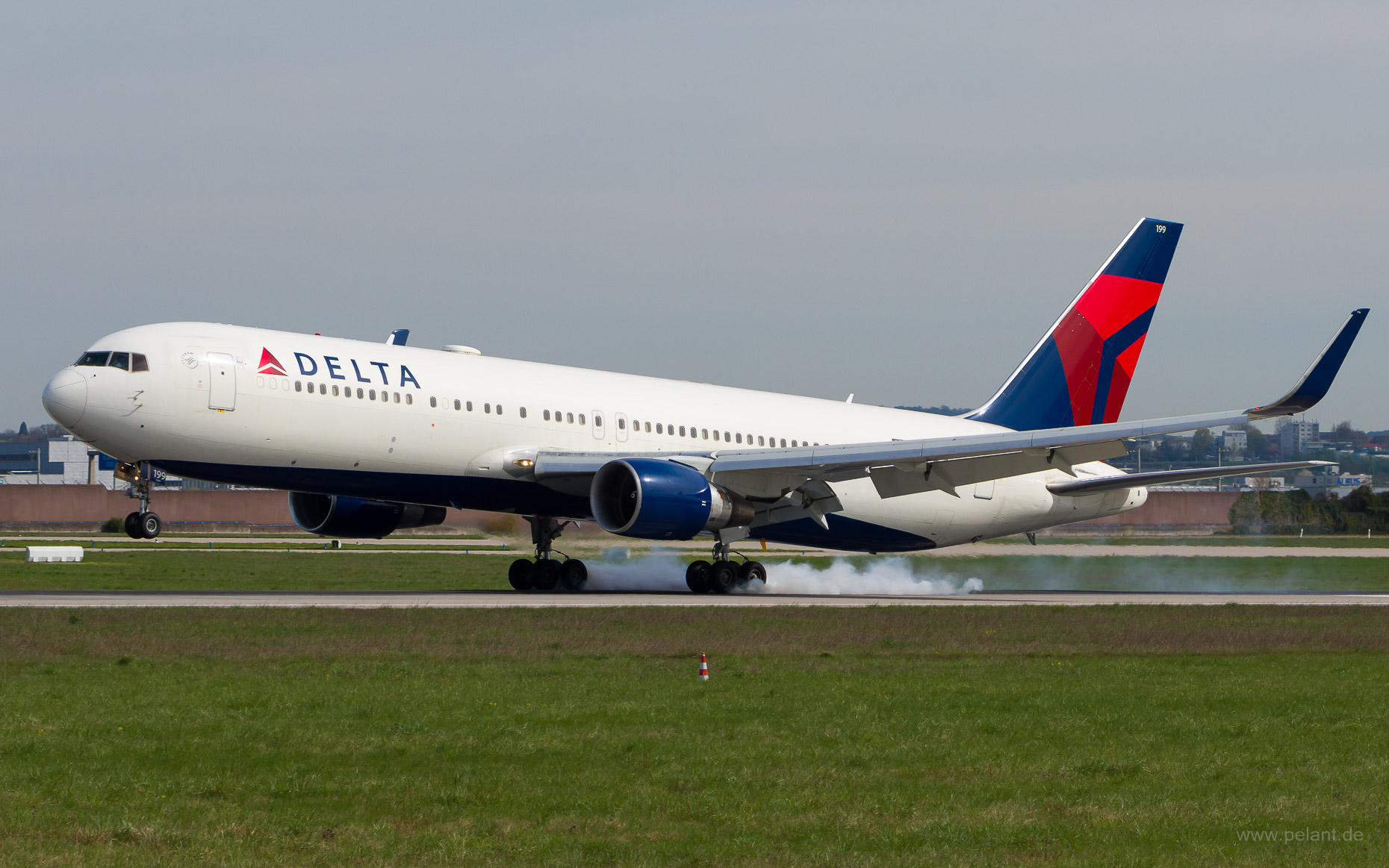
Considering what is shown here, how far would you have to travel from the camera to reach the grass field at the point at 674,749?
959 centimetres

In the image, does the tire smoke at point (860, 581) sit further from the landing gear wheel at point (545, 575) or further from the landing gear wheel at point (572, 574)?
the landing gear wheel at point (545, 575)

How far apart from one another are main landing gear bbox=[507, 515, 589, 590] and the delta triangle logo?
27.1 ft

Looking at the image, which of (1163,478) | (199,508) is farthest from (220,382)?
(199,508)

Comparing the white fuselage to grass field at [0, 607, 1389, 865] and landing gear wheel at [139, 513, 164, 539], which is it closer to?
landing gear wheel at [139, 513, 164, 539]

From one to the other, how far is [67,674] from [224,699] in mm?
3275

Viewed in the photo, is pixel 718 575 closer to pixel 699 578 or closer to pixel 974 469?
pixel 699 578

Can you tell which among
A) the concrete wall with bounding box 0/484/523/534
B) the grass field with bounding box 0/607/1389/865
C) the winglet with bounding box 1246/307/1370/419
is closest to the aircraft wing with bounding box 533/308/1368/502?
the winglet with bounding box 1246/307/1370/419

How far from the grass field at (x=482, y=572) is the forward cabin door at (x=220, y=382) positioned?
32.1ft

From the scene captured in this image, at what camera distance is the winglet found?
2973 centimetres

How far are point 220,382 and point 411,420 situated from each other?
13.4 feet

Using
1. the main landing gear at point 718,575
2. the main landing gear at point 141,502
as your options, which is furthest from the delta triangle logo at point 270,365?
the main landing gear at point 718,575

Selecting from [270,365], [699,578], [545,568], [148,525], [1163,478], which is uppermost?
[270,365]

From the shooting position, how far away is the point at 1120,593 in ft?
124

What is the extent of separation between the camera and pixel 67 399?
2805cm
